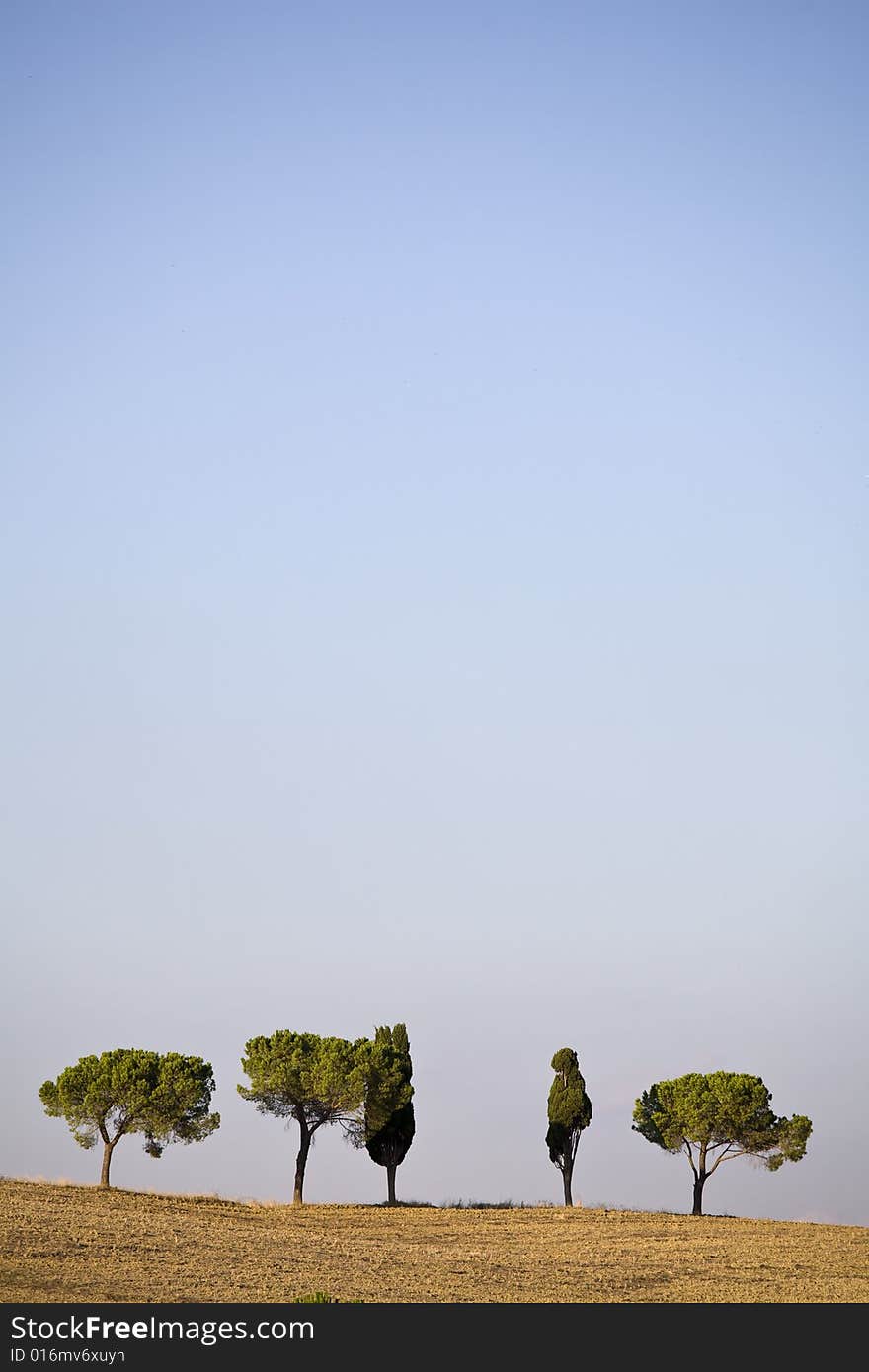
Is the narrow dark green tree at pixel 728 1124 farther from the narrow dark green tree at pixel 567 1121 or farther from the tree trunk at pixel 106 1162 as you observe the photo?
the tree trunk at pixel 106 1162

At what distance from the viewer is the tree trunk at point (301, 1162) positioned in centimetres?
6469

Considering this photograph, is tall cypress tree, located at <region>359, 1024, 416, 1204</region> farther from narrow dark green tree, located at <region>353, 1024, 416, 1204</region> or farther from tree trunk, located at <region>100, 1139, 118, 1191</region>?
tree trunk, located at <region>100, 1139, 118, 1191</region>

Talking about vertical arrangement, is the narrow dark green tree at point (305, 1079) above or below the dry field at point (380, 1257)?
above

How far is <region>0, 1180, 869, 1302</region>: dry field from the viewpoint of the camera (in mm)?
29781

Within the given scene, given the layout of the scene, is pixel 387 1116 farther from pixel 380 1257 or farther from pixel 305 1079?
pixel 380 1257

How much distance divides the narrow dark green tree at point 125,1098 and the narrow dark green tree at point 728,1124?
24407 millimetres

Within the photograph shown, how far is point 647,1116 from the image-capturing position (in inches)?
2756

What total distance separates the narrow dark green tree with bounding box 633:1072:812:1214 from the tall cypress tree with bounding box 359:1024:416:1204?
12988 millimetres

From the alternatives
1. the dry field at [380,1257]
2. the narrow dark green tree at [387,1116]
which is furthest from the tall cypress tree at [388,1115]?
the dry field at [380,1257]

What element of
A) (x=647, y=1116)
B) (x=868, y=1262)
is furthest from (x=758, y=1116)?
(x=868, y=1262)

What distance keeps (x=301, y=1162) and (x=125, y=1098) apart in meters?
10.8

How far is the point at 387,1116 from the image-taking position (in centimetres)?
6700
